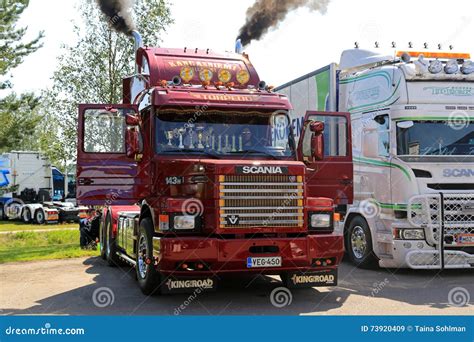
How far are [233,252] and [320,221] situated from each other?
1.41 metres

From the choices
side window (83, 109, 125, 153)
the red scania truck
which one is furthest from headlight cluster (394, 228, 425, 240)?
side window (83, 109, 125, 153)

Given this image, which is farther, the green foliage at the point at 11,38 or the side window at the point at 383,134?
the green foliage at the point at 11,38

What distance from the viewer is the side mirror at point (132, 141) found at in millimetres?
9195

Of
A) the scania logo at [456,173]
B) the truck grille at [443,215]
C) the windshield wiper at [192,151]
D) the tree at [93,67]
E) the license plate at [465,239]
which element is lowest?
the license plate at [465,239]

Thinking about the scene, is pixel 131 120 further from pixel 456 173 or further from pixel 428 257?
Answer: pixel 456 173

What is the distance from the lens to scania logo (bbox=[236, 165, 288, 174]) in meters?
8.40

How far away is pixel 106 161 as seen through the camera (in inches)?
385

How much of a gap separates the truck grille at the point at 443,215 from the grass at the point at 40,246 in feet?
27.0

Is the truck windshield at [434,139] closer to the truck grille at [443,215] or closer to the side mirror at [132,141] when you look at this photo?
the truck grille at [443,215]

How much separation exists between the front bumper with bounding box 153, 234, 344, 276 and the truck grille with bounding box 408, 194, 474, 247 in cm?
282

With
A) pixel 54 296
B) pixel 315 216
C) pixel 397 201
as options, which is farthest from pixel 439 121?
pixel 54 296

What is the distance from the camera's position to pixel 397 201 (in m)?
11.3

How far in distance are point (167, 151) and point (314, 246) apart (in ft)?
8.43

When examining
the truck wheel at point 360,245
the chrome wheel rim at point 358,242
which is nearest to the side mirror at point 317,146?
the truck wheel at point 360,245
